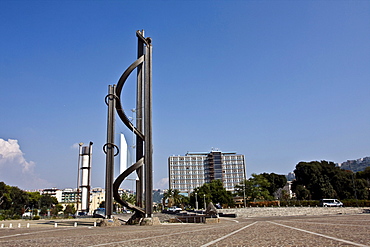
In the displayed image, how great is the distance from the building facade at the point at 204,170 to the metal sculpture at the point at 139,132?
359 feet

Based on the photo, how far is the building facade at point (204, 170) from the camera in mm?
131125

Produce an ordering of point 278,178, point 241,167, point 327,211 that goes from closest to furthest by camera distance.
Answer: point 327,211, point 278,178, point 241,167

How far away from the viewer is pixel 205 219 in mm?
24531

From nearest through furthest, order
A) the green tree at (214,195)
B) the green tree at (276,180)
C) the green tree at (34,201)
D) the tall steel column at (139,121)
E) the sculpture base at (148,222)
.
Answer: the sculpture base at (148,222)
the tall steel column at (139,121)
the green tree at (214,195)
the green tree at (276,180)
the green tree at (34,201)

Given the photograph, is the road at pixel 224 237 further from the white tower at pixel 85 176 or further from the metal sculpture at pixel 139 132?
the white tower at pixel 85 176

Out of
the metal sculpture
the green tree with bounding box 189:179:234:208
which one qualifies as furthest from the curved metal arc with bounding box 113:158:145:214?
the green tree with bounding box 189:179:234:208

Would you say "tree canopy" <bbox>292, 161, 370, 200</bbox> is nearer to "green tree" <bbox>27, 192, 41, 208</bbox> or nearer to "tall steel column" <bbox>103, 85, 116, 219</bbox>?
"tall steel column" <bbox>103, 85, 116, 219</bbox>

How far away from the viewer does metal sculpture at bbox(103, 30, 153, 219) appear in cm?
2175

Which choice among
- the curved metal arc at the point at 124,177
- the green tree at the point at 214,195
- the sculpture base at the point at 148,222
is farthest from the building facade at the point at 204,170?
the sculpture base at the point at 148,222

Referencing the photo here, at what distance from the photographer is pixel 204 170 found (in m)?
135

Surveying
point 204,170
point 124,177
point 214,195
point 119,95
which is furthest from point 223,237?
point 204,170

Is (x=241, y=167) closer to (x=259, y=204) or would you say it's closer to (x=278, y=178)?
(x=278, y=178)

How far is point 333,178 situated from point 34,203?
88348mm

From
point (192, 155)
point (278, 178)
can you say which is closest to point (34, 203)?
point (192, 155)
